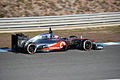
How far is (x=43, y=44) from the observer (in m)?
11.3

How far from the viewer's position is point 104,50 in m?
12.0

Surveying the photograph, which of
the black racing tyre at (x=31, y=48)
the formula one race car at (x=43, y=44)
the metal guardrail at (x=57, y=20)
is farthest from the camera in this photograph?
the metal guardrail at (x=57, y=20)

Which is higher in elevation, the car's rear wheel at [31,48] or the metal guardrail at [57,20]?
the metal guardrail at [57,20]

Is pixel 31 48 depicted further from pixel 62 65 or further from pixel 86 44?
pixel 86 44

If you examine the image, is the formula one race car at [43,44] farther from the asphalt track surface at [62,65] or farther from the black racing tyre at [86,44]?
the asphalt track surface at [62,65]

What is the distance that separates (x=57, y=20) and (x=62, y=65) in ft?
30.8

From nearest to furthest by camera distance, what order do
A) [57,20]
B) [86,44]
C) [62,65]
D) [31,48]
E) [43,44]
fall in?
[62,65], [31,48], [43,44], [86,44], [57,20]

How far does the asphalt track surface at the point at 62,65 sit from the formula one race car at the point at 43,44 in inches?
11.6

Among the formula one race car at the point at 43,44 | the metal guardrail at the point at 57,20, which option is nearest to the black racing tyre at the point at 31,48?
the formula one race car at the point at 43,44

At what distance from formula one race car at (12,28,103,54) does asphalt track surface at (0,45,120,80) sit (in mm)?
295

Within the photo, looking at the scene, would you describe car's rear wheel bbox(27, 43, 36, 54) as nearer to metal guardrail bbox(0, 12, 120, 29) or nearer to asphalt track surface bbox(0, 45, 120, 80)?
asphalt track surface bbox(0, 45, 120, 80)

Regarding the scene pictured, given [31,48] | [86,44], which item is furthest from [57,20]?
[31,48]

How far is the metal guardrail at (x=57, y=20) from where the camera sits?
56.6 feet

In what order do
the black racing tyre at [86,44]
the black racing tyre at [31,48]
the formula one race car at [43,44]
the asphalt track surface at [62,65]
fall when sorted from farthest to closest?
the black racing tyre at [86,44], the formula one race car at [43,44], the black racing tyre at [31,48], the asphalt track surface at [62,65]
